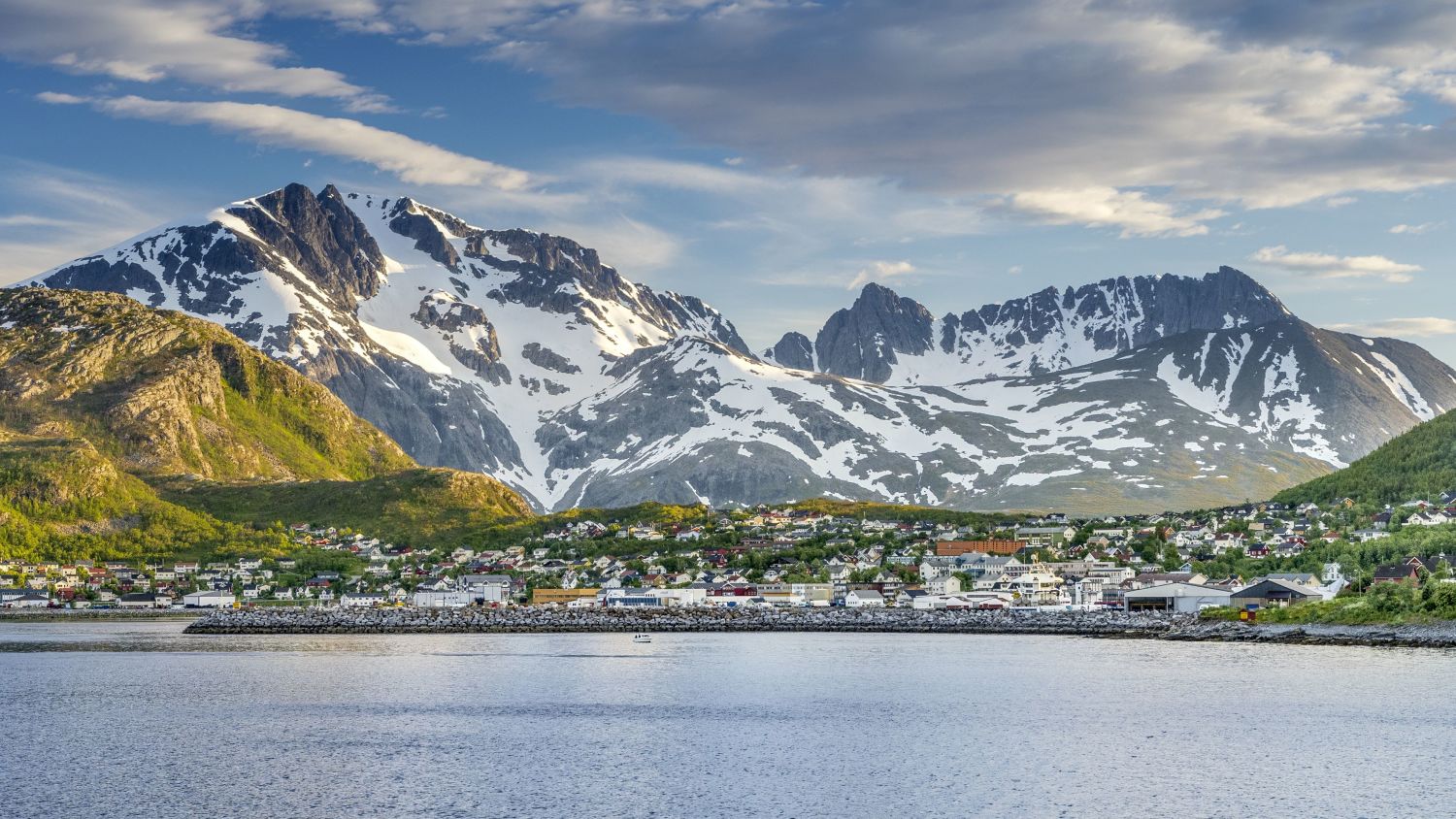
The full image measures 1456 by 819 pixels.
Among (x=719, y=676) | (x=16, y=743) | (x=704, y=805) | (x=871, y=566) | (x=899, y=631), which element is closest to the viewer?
(x=704, y=805)

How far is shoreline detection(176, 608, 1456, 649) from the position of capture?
431ft

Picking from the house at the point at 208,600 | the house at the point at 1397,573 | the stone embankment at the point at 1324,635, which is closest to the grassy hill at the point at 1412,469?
the house at the point at 1397,573

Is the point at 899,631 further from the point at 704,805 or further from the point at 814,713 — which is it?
the point at 704,805

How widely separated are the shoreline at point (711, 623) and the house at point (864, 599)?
35.9 feet

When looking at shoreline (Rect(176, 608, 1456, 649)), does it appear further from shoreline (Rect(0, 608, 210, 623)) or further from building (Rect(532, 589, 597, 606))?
building (Rect(532, 589, 597, 606))

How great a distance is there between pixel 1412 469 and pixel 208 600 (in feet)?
484

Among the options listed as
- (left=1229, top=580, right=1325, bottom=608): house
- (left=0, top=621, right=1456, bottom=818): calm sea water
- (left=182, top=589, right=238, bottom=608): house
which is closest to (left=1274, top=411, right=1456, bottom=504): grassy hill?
(left=1229, top=580, right=1325, bottom=608): house

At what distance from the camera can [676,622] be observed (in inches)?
5920

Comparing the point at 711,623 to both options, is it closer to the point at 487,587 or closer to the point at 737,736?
the point at 487,587

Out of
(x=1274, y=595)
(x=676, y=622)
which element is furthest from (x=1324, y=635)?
(x=676, y=622)

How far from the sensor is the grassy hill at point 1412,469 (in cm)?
17088

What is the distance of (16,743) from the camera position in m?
58.7

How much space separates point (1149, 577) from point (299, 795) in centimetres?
13226

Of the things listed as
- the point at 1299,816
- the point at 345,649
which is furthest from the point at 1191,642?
the point at 1299,816
